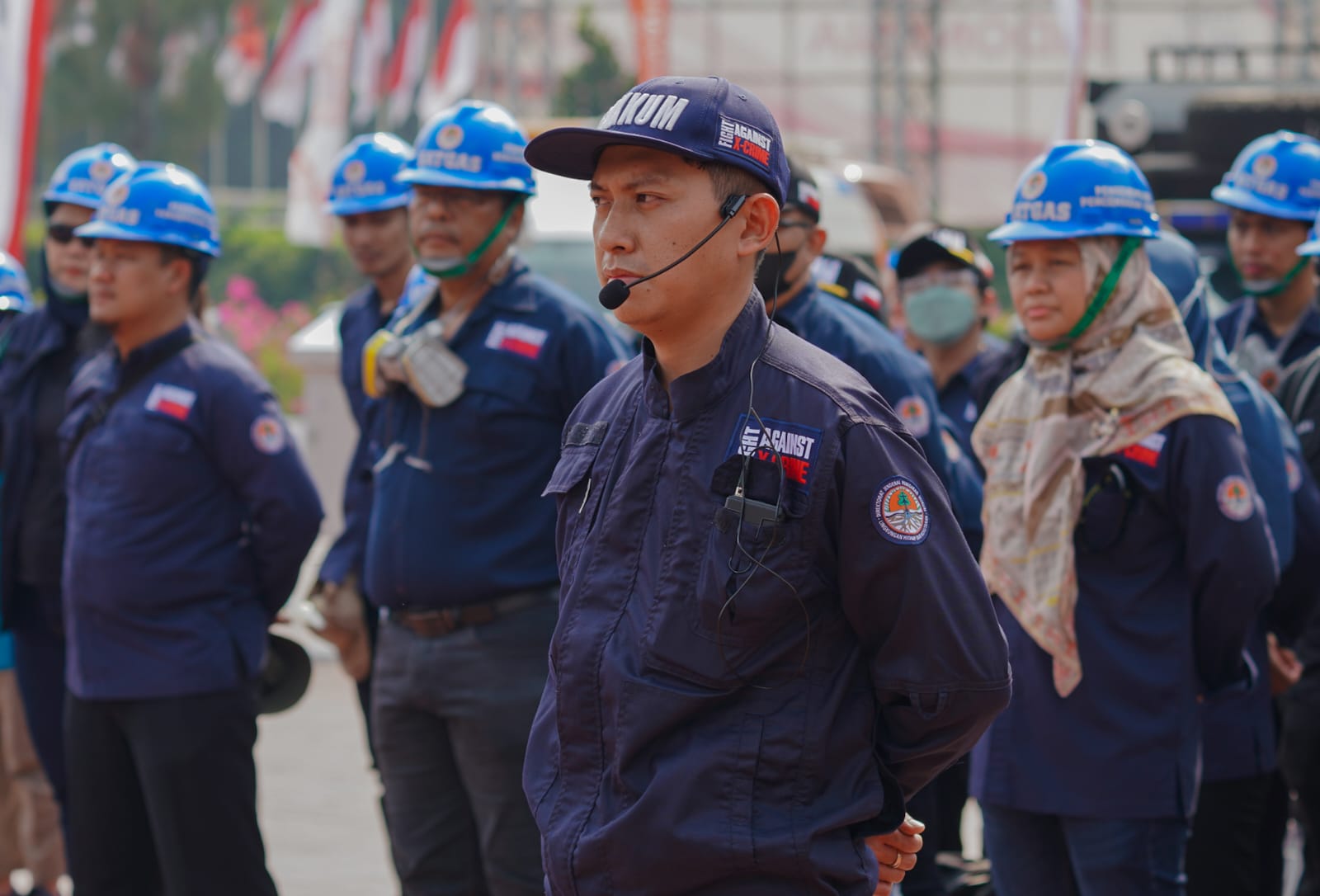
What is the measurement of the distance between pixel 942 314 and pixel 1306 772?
238cm

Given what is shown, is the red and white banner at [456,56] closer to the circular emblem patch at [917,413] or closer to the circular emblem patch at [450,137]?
the circular emblem patch at [450,137]

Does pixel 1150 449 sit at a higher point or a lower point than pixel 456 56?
lower

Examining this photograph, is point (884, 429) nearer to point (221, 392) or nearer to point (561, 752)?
point (561, 752)

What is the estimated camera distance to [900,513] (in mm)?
2637

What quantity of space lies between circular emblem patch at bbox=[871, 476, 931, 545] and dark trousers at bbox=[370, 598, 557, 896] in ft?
6.67

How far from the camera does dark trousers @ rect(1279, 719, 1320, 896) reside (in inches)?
195

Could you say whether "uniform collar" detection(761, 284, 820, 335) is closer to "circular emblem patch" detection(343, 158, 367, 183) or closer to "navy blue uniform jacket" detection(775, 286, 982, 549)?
"navy blue uniform jacket" detection(775, 286, 982, 549)

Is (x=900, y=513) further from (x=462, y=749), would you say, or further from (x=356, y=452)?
(x=356, y=452)

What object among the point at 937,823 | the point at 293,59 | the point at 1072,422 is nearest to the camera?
the point at 1072,422

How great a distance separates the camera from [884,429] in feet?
8.83

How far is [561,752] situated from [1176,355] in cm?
205

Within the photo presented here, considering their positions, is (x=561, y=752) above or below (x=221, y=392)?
below

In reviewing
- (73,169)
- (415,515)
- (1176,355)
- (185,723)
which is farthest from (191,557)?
(1176,355)

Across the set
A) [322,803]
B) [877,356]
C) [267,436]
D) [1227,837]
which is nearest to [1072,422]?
[877,356]
